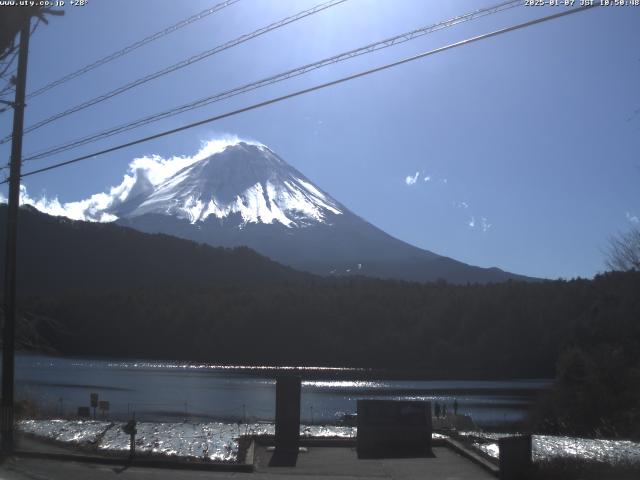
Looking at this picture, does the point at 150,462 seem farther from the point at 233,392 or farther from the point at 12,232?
the point at 233,392

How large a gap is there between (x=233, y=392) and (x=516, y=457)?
5125 centimetres

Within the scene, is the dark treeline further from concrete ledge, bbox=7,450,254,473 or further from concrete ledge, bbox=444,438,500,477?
concrete ledge, bbox=7,450,254,473

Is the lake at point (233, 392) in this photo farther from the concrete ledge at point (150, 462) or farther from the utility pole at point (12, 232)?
the concrete ledge at point (150, 462)

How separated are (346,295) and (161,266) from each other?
38238 millimetres

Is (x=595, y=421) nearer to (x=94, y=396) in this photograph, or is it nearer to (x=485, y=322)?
(x=94, y=396)

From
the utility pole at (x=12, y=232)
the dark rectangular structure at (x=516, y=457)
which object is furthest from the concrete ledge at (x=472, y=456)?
the utility pole at (x=12, y=232)

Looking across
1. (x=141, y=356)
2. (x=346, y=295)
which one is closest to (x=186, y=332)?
(x=141, y=356)

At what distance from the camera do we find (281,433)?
16297 millimetres

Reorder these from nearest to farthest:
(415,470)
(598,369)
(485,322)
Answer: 1. (415,470)
2. (598,369)
3. (485,322)

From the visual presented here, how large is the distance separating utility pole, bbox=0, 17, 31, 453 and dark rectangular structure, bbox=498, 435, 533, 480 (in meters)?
9.38

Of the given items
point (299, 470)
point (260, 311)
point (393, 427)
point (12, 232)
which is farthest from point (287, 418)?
point (260, 311)

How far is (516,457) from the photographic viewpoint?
12188 mm

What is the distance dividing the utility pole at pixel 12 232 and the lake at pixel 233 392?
15819mm

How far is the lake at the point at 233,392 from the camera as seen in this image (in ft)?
142
